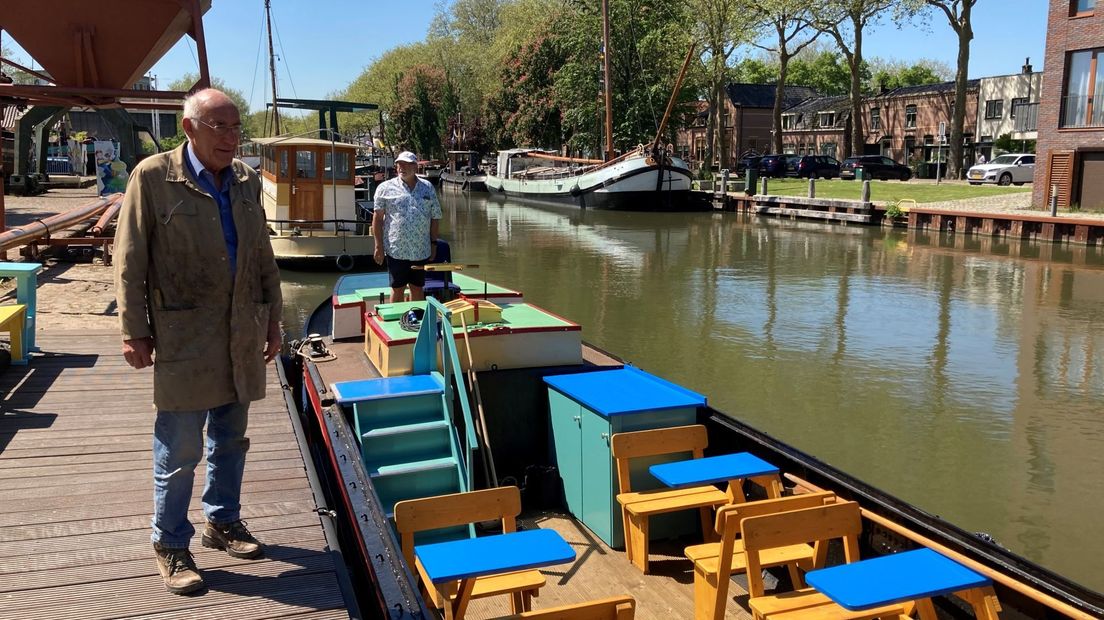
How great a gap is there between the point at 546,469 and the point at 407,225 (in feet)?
7.80

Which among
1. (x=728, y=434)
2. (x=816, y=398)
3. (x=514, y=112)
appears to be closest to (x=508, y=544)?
(x=728, y=434)

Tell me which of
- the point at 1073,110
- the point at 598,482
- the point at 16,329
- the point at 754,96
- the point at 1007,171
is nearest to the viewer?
the point at 598,482

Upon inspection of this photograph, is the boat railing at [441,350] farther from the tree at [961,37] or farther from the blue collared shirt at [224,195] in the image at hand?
the tree at [961,37]

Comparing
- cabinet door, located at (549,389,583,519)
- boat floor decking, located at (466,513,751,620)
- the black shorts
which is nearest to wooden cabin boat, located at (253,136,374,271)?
the black shorts

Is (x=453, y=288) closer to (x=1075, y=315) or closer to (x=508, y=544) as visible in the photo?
(x=508, y=544)

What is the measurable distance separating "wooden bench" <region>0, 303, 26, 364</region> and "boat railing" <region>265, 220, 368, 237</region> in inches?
516

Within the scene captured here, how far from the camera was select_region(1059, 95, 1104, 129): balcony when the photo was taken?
2509cm

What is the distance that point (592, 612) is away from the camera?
3.34 metres

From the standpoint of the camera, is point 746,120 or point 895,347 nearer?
point 895,347

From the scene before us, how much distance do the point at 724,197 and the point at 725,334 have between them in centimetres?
2387

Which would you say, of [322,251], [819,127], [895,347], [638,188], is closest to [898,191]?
[638,188]

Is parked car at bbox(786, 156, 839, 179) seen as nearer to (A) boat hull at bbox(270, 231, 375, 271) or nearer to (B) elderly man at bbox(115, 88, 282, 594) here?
(A) boat hull at bbox(270, 231, 375, 271)

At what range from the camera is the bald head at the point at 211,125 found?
119 inches

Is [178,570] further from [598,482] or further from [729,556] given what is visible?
[598,482]
